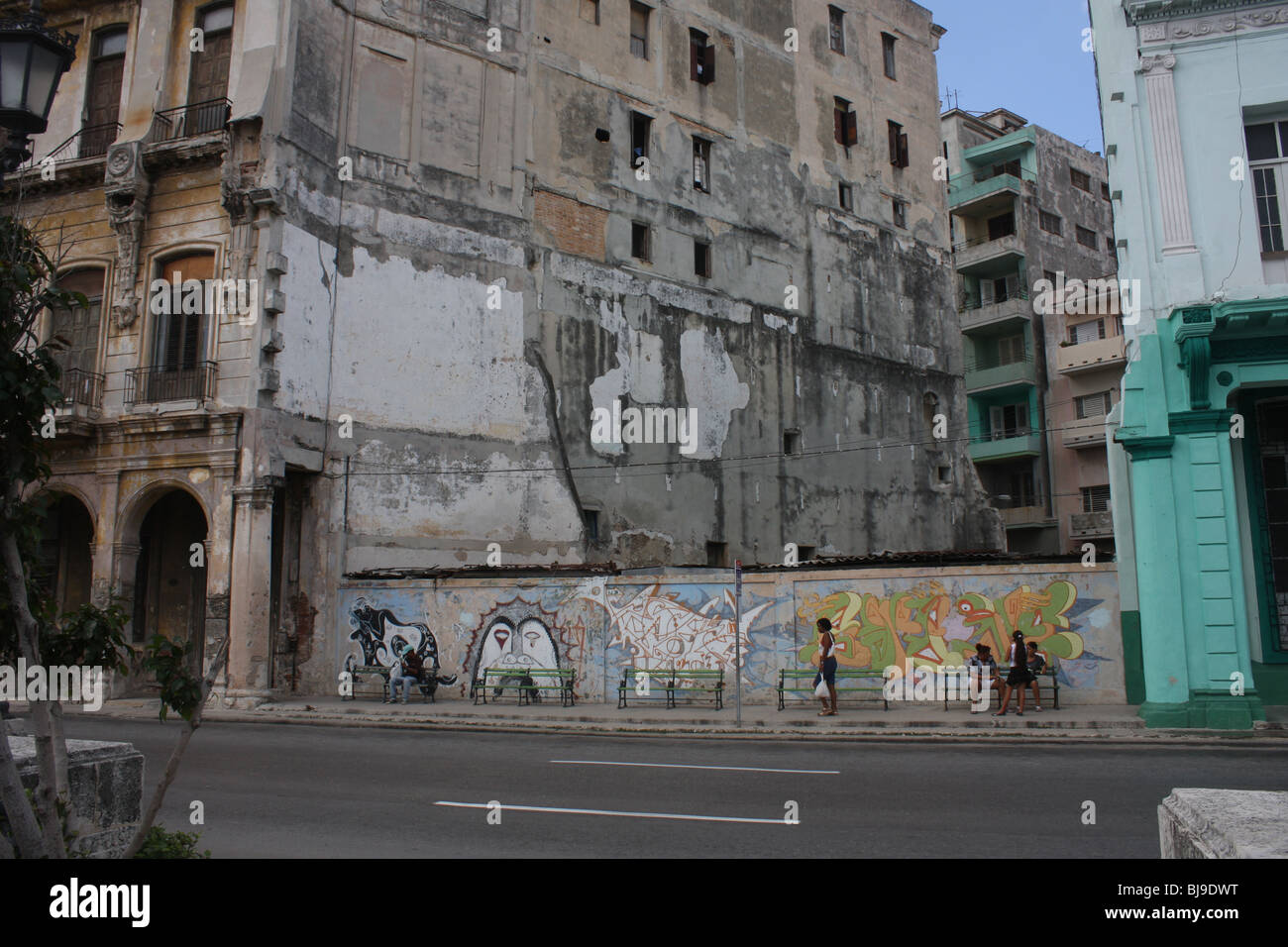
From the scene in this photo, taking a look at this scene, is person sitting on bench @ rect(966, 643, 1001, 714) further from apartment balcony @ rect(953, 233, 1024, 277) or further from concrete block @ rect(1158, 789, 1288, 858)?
apartment balcony @ rect(953, 233, 1024, 277)

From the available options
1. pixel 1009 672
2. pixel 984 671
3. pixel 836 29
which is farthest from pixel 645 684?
pixel 836 29

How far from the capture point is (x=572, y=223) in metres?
29.9

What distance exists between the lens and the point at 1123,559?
18094 mm

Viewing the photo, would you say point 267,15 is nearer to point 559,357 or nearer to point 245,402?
point 245,402

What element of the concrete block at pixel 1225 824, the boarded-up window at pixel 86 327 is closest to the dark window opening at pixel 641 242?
the boarded-up window at pixel 86 327

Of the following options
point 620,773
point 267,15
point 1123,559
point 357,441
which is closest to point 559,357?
point 357,441

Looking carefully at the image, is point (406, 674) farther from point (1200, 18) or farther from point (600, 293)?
point (1200, 18)

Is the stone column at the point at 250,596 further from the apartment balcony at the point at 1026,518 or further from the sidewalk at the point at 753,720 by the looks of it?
the apartment balcony at the point at 1026,518

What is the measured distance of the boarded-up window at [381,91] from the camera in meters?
26.0

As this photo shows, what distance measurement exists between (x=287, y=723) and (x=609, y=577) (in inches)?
289

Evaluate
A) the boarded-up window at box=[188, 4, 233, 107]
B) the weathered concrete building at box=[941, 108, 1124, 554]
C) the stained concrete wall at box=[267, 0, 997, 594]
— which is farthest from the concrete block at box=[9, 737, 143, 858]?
the weathered concrete building at box=[941, 108, 1124, 554]

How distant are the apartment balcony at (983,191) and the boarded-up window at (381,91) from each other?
29176 millimetres

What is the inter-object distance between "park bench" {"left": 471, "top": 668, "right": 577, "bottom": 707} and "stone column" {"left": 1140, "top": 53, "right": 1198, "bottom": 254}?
46.6 ft

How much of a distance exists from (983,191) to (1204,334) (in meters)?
34.1
